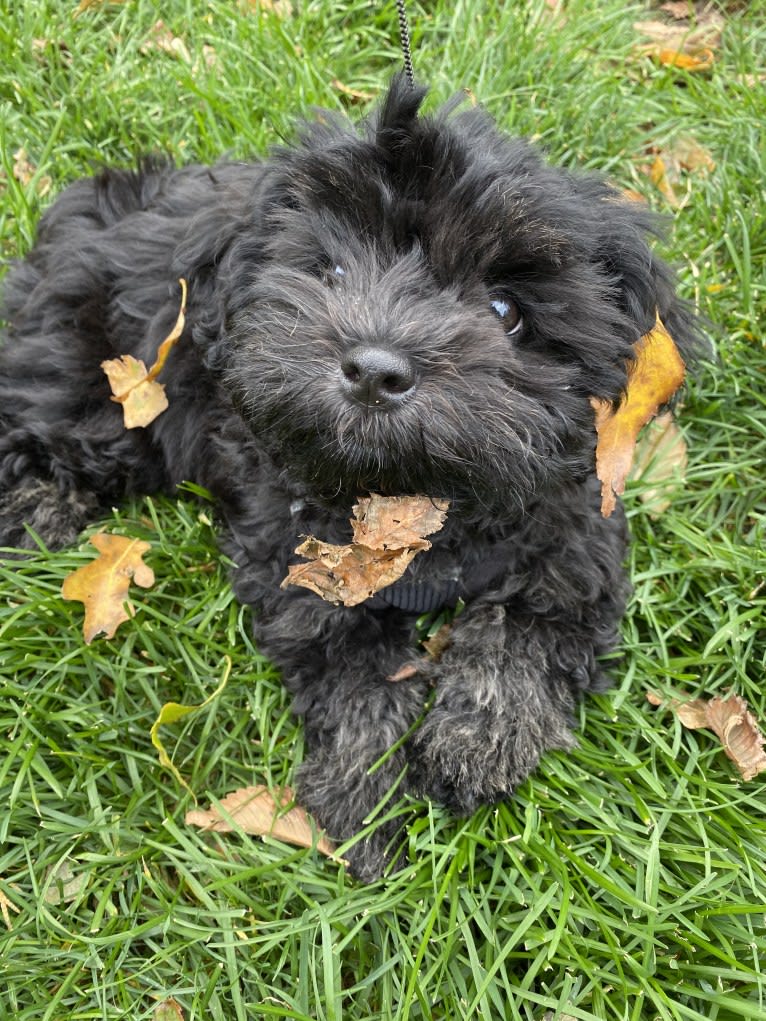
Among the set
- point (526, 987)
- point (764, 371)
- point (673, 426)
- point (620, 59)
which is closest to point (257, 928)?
point (526, 987)

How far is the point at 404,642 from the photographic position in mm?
2875

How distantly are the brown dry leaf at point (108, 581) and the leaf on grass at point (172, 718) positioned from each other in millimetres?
329

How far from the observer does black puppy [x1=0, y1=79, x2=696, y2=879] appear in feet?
6.86

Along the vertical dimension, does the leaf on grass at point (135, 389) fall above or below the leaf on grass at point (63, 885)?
above

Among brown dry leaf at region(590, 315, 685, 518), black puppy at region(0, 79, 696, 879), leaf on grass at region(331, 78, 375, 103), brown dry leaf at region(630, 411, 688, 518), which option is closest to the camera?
black puppy at region(0, 79, 696, 879)

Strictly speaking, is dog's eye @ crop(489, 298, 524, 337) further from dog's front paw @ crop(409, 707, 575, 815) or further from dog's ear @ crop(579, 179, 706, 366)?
dog's front paw @ crop(409, 707, 575, 815)

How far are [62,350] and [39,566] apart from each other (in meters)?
0.74

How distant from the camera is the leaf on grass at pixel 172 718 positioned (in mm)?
2729

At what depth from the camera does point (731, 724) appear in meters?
2.75

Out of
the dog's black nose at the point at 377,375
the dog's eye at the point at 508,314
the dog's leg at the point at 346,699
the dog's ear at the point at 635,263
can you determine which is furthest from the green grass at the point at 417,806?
the dog's black nose at the point at 377,375

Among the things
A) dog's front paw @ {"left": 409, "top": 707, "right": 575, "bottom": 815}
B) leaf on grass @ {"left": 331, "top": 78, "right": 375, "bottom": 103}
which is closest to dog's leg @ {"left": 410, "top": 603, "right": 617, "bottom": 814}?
dog's front paw @ {"left": 409, "top": 707, "right": 575, "bottom": 815}

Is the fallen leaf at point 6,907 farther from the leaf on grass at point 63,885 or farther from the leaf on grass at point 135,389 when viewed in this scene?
the leaf on grass at point 135,389

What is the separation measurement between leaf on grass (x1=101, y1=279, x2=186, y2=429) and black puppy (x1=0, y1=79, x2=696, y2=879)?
0.05 m

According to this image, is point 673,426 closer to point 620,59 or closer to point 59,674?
point 620,59
